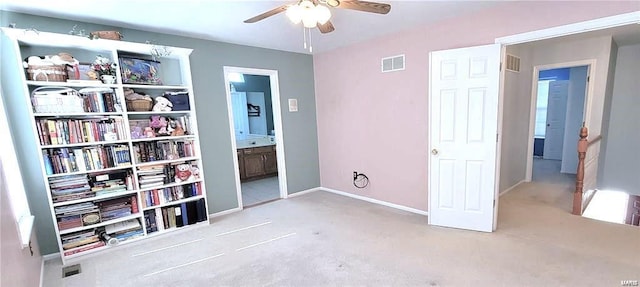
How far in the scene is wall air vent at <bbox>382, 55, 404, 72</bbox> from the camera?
3367mm

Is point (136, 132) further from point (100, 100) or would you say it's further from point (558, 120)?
point (558, 120)

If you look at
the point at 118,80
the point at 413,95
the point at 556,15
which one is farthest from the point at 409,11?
the point at 118,80

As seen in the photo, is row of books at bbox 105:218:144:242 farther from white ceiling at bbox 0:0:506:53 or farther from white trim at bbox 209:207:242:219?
white ceiling at bbox 0:0:506:53

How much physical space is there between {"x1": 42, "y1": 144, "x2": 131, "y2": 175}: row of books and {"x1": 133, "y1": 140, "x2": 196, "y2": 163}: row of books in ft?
0.38

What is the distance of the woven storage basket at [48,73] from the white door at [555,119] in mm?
8609

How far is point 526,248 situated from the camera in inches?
97.4

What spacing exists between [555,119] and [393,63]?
5.29 meters

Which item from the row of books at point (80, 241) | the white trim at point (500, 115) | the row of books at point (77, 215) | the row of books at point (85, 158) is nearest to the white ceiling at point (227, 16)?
the white trim at point (500, 115)

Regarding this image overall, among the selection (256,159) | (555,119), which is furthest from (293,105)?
(555,119)

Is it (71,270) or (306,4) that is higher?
(306,4)

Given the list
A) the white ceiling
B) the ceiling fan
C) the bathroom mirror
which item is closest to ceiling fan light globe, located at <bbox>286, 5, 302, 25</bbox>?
the ceiling fan

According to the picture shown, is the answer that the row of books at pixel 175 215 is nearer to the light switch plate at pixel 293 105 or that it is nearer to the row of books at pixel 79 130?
the row of books at pixel 79 130

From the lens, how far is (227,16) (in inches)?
104

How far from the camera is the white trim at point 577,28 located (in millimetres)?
1992
